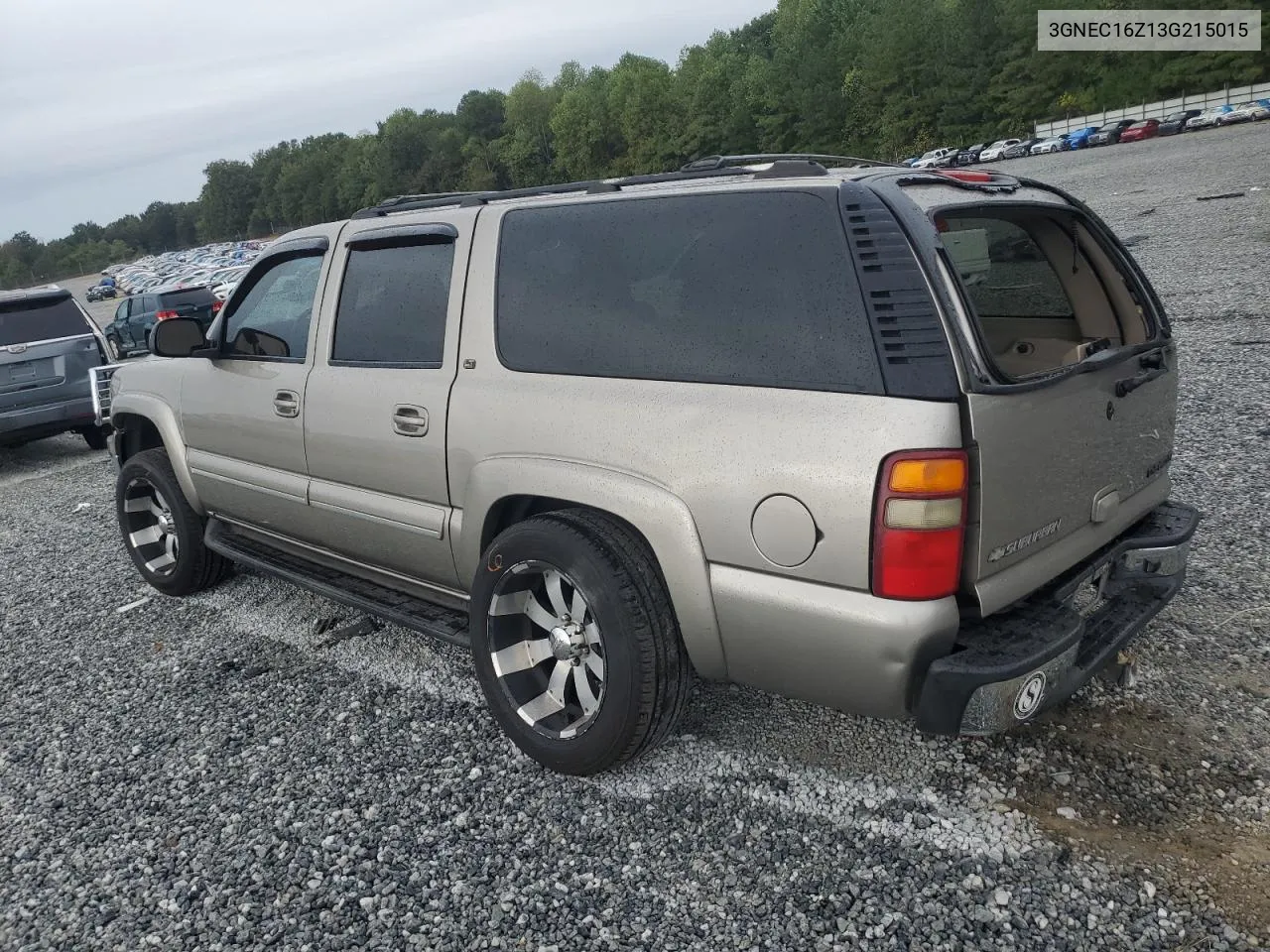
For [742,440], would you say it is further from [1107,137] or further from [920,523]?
[1107,137]

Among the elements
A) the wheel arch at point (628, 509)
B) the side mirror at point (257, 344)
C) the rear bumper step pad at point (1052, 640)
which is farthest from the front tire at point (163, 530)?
the rear bumper step pad at point (1052, 640)

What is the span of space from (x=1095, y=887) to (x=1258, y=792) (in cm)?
71

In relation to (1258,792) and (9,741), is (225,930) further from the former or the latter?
(1258,792)

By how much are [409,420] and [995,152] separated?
63.2 metres

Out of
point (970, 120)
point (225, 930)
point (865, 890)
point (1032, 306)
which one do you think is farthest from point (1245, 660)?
point (970, 120)

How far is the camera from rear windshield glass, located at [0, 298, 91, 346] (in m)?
9.47

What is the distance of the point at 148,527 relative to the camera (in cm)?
540

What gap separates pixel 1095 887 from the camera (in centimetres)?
256

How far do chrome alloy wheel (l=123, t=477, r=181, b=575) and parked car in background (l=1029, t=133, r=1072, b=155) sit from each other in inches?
2280

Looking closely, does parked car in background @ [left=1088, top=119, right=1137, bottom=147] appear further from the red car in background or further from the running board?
the running board

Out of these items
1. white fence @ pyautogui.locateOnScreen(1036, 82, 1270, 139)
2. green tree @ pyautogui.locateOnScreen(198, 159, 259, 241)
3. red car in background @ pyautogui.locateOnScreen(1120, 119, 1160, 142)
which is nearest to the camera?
red car in background @ pyautogui.locateOnScreen(1120, 119, 1160, 142)

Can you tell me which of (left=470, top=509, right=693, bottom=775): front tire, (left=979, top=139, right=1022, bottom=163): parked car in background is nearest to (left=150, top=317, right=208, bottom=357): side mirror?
(left=470, top=509, right=693, bottom=775): front tire

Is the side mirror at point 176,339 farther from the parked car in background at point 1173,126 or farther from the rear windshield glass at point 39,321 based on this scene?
the parked car in background at point 1173,126

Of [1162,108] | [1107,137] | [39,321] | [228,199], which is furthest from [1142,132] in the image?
[228,199]
